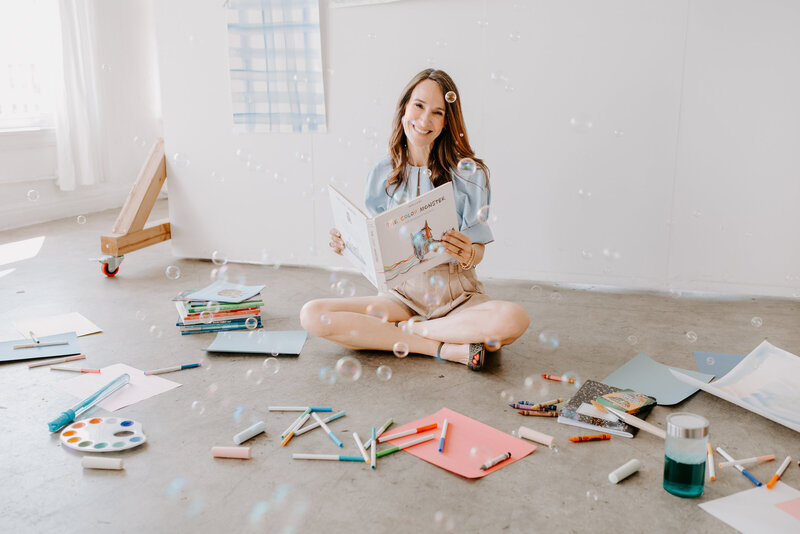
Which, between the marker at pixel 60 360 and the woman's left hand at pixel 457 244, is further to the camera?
the marker at pixel 60 360

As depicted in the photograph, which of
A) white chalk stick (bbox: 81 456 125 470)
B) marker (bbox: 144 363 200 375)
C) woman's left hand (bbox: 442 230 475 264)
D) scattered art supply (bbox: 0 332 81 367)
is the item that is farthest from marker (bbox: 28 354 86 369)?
woman's left hand (bbox: 442 230 475 264)

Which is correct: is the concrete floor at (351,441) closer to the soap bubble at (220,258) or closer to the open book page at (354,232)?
the open book page at (354,232)

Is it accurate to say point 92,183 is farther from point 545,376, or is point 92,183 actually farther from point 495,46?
point 545,376

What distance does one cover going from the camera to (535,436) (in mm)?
1603

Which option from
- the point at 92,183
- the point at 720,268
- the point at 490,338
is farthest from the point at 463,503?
the point at 92,183

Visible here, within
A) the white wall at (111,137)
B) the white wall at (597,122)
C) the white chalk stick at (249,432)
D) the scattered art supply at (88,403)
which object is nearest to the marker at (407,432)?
the white chalk stick at (249,432)

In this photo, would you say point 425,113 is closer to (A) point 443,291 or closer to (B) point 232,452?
(A) point 443,291

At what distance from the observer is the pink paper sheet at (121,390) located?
5.97 ft

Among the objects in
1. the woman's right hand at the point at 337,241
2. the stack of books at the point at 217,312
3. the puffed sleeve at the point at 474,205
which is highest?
the puffed sleeve at the point at 474,205

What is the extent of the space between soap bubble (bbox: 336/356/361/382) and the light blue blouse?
508 millimetres

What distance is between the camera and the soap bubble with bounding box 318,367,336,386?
1946mm

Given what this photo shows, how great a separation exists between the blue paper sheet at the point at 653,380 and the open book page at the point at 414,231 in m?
0.63

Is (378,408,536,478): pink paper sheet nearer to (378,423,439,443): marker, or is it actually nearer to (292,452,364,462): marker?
(378,423,439,443): marker

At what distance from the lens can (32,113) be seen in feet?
14.4
